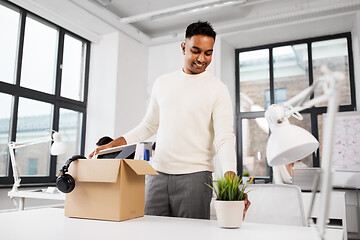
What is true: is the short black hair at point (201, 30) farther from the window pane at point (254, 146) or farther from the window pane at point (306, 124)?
the window pane at point (254, 146)

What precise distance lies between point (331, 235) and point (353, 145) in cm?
344

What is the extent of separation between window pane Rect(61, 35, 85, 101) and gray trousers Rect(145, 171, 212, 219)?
318 centimetres

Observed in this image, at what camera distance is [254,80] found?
503cm

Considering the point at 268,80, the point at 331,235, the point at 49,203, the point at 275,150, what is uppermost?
the point at 268,80

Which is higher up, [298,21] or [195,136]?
[298,21]

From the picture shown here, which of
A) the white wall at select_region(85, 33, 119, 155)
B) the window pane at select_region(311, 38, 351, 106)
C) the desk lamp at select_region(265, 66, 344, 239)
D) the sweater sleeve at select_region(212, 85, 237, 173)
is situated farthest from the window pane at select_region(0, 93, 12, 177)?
the window pane at select_region(311, 38, 351, 106)

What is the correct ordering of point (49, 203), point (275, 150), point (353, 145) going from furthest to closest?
1. point (353, 145)
2. point (49, 203)
3. point (275, 150)

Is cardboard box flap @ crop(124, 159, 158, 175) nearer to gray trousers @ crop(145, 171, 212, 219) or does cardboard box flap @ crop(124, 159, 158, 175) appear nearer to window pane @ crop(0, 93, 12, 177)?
gray trousers @ crop(145, 171, 212, 219)

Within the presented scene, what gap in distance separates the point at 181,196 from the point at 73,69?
11.6ft

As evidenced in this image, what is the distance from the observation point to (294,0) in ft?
13.4

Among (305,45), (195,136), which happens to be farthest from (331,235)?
(305,45)

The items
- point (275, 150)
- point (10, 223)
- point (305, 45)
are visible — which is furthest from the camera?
point (305, 45)

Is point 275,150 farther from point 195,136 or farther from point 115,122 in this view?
point 115,122

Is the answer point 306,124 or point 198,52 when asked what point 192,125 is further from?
point 306,124
